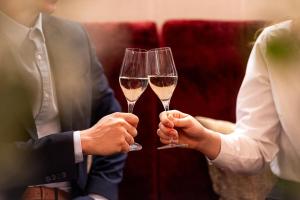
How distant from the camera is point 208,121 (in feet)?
6.46


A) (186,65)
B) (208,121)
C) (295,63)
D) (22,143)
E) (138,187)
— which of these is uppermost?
(295,63)

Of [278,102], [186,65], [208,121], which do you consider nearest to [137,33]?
[186,65]

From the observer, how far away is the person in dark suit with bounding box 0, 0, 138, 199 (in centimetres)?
44

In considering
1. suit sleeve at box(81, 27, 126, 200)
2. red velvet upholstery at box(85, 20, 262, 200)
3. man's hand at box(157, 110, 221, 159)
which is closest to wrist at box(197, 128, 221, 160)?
man's hand at box(157, 110, 221, 159)

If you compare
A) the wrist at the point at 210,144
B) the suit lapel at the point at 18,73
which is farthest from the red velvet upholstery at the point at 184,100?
the suit lapel at the point at 18,73

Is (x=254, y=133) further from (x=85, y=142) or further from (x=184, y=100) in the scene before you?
(x=184, y=100)

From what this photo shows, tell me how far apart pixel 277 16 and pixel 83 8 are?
0.14 metres

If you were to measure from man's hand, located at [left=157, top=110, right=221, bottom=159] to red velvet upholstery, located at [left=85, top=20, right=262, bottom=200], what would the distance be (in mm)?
757

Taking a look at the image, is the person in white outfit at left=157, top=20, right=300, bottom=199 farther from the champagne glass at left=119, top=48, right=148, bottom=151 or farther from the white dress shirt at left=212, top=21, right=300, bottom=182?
the champagne glass at left=119, top=48, right=148, bottom=151

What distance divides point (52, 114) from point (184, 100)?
0.80 meters

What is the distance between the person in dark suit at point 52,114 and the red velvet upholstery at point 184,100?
1.26 ft

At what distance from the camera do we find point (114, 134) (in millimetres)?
1210

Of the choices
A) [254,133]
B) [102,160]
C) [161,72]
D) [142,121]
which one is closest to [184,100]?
[142,121]

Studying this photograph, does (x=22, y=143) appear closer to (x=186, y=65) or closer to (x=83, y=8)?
(x=83, y=8)
